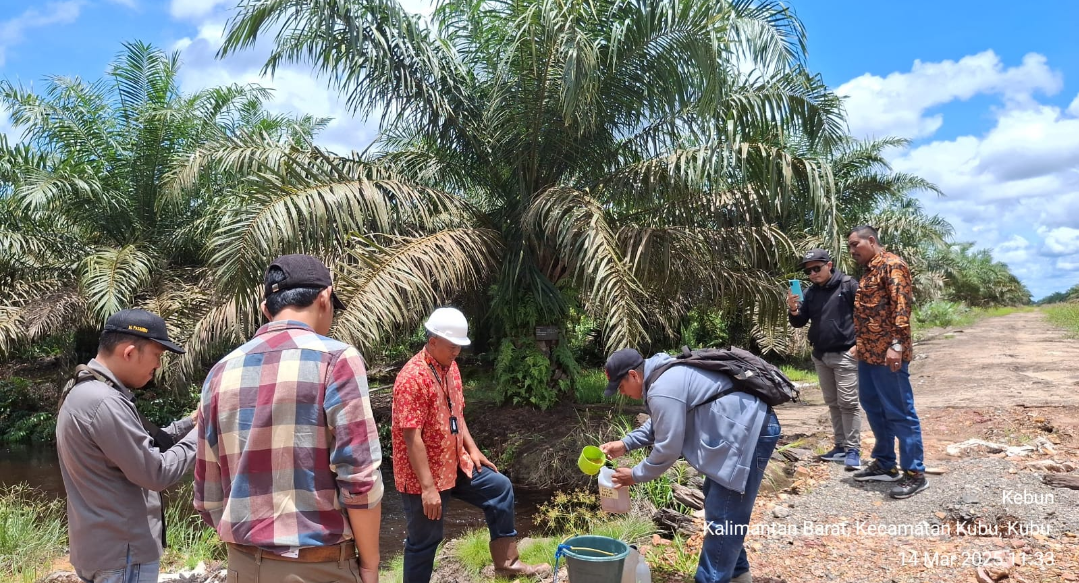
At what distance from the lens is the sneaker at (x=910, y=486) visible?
491 cm

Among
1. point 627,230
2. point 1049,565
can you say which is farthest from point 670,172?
point 1049,565

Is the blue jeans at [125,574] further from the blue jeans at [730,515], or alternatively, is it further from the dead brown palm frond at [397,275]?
the dead brown palm frond at [397,275]

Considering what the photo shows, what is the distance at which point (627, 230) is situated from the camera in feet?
26.0

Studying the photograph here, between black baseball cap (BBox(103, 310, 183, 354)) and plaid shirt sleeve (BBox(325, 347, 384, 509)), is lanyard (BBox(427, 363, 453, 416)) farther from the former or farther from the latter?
plaid shirt sleeve (BBox(325, 347, 384, 509))

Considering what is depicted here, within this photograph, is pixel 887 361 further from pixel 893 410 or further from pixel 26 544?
pixel 26 544

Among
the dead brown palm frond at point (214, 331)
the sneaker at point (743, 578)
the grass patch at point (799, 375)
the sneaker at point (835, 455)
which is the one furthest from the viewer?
the grass patch at point (799, 375)

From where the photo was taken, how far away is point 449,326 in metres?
3.66

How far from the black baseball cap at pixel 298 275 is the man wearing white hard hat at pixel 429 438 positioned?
57.8 inches

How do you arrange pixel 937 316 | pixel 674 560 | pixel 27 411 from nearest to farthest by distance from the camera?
pixel 674 560 → pixel 27 411 → pixel 937 316

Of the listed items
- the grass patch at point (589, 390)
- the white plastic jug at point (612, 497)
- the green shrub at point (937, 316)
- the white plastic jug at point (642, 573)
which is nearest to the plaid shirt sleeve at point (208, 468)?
the white plastic jug at point (612, 497)

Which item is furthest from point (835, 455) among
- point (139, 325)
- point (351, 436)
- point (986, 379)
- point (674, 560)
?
point (986, 379)

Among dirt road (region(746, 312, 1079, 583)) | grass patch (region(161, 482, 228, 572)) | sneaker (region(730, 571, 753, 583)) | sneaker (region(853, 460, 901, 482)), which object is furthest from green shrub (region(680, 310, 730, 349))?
sneaker (region(730, 571, 753, 583))

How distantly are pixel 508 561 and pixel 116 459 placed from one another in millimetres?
2500

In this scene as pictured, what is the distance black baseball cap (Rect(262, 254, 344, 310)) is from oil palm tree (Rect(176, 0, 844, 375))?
4331 mm
